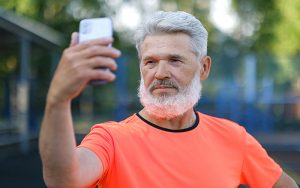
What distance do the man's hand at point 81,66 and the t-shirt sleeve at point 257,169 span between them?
1.42 meters

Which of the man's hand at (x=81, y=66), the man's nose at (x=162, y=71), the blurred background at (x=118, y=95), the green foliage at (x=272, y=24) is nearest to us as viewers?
the man's hand at (x=81, y=66)

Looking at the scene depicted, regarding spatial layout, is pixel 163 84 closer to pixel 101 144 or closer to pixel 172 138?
pixel 172 138

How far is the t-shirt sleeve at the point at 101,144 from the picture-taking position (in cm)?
212

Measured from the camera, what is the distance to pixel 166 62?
2.53 meters

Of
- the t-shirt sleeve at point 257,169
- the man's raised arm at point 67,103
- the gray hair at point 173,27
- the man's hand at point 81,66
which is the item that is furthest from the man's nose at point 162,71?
the man's hand at point 81,66

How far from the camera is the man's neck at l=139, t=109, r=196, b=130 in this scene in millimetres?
2621

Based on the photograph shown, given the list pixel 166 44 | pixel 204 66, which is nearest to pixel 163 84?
pixel 166 44

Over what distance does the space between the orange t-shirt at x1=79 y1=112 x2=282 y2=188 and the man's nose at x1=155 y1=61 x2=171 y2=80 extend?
222mm

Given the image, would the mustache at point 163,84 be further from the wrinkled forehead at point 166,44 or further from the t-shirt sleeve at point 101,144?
the t-shirt sleeve at point 101,144

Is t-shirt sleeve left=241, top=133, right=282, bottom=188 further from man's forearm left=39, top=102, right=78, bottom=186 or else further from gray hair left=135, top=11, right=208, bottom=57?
man's forearm left=39, top=102, right=78, bottom=186

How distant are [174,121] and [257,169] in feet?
1.60

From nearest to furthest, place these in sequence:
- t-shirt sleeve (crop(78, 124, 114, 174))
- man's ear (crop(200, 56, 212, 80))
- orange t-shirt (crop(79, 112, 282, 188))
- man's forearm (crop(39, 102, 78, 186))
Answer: man's forearm (crop(39, 102, 78, 186)), t-shirt sleeve (crop(78, 124, 114, 174)), orange t-shirt (crop(79, 112, 282, 188)), man's ear (crop(200, 56, 212, 80))

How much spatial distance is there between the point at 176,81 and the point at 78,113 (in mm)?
15120

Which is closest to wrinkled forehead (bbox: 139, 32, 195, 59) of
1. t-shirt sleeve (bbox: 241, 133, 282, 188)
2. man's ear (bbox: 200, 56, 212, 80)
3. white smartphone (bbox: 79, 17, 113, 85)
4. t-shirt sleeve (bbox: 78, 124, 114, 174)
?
man's ear (bbox: 200, 56, 212, 80)
